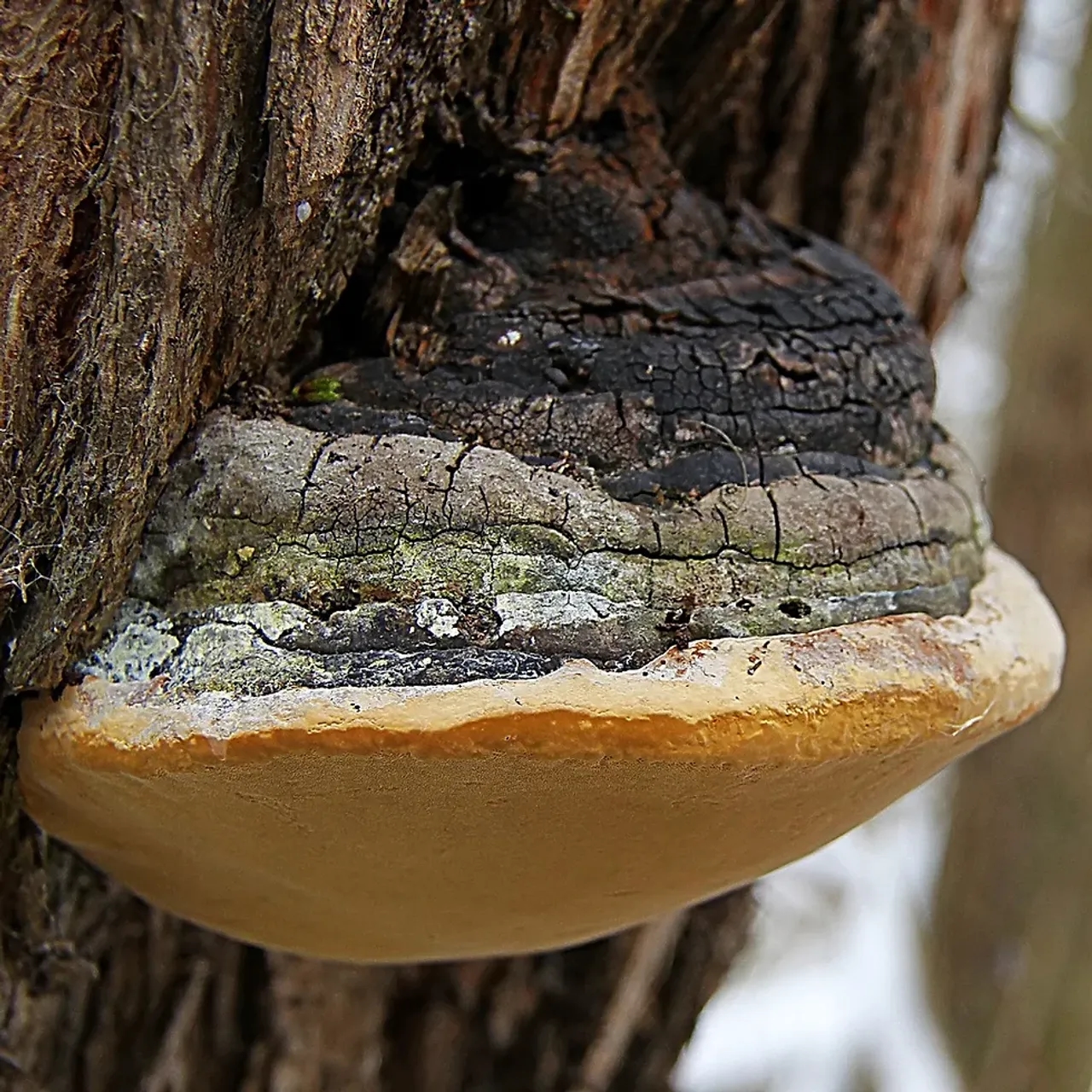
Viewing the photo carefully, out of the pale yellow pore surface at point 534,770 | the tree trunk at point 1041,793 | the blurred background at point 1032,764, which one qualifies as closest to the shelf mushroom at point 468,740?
the pale yellow pore surface at point 534,770

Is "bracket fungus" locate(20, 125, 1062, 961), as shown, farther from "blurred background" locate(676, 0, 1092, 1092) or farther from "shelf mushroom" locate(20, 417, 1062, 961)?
"blurred background" locate(676, 0, 1092, 1092)

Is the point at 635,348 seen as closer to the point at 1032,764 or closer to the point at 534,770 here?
the point at 534,770

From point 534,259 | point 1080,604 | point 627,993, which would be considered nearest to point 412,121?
point 534,259

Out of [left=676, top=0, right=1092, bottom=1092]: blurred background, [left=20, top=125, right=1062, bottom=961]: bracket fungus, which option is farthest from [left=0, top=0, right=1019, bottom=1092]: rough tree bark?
[left=676, top=0, right=1092, bottom=1092]: blurred background

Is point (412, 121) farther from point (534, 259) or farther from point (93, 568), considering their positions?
point (93, 568)

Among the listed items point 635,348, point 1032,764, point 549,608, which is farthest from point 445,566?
point 1032,764

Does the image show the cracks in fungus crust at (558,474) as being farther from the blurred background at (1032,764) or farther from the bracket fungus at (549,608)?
the blurred background at (1032,764)
